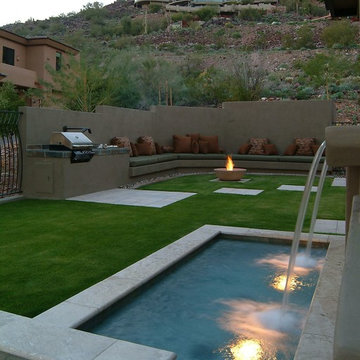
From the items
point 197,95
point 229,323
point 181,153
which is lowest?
point 229,323

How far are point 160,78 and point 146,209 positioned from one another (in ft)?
61.3

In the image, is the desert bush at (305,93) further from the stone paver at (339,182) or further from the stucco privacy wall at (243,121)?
the stone paver at (339,182)

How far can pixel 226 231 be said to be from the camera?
5.11 metres

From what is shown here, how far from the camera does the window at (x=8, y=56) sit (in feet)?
80.8

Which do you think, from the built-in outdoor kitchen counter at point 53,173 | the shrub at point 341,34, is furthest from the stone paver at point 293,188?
the shrub at point 341,34

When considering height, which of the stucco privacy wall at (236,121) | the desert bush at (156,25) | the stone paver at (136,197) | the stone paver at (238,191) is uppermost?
Result: the desert bush at (156,25)

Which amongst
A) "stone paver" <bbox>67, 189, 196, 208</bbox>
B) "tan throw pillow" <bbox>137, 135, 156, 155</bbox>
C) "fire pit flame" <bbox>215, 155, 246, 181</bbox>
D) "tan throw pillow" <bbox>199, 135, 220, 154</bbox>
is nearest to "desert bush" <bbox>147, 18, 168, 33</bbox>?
"tan throw pillow" <bbox>199, 135, 220, 154</bbox>

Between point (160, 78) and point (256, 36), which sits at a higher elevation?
point (256, 36)

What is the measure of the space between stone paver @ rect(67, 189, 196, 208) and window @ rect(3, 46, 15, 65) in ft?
64.0

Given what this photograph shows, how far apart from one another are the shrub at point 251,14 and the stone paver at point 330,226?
197 ft

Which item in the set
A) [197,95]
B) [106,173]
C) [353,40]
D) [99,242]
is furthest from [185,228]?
[353,40]

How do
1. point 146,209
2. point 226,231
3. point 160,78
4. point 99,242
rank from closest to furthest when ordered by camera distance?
1. point 99,242
2. point 226,231
3. point 146,209
4. point 160,78

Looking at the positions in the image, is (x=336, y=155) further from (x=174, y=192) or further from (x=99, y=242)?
(x=174, y=192)

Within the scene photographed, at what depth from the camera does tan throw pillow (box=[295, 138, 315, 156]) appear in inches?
475
